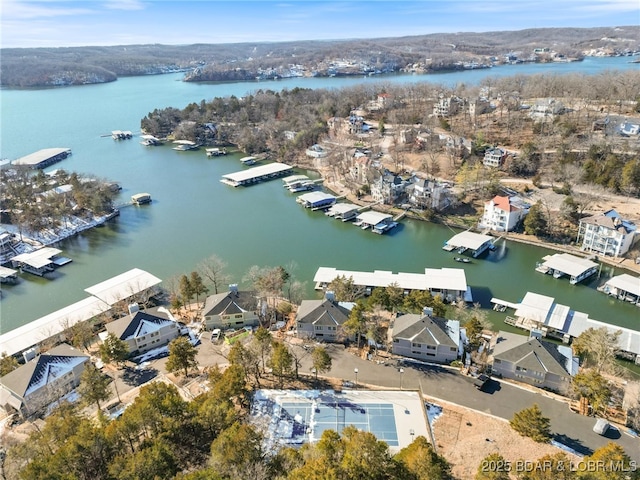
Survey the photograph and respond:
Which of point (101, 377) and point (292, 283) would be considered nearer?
point (101, 377)

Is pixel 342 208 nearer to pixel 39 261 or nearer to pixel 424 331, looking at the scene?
pixel 424 331

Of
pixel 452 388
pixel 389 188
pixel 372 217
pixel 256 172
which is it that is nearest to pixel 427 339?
pixel 452 388

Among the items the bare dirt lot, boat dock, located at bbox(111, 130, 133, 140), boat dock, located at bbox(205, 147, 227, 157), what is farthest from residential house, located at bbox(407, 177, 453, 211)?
boat dock, located at bbox(111, 130, 133, 140)

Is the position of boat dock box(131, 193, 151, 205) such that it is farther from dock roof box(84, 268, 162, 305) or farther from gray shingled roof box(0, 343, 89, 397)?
gray shingled roof box(0, 343, 89, 397)

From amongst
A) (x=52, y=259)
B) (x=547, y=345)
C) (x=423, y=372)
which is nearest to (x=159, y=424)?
(x=423, y=372)

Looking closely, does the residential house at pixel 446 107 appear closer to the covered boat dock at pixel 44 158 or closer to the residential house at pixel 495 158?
the residential house at pixel 495 158

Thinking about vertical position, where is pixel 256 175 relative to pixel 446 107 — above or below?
below

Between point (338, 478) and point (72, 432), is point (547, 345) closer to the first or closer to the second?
point (338, 478)
